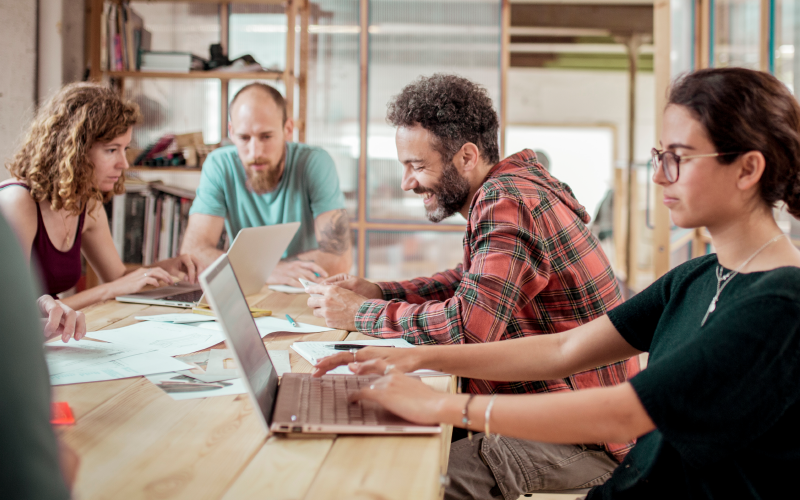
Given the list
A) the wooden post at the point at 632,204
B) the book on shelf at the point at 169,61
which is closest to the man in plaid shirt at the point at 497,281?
the book on shelf at the point at 169,61

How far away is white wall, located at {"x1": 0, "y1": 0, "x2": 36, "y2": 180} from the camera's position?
3.05 metres

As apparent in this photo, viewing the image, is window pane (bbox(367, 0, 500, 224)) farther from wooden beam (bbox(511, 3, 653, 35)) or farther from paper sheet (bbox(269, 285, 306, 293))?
paper sheet (bbox(269, 285, 306, 293))

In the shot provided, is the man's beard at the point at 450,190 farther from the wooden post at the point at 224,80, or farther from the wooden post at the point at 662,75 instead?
the wooden post at the point at 224,80

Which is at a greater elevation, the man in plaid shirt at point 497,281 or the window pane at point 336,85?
the window pane at point 336,85

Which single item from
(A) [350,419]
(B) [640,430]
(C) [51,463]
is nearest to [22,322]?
(C) [51,463]

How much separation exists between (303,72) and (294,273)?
7.38 ft

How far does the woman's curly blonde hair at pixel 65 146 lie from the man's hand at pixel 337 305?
89 centimetres

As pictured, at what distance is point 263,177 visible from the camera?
8.88 ft

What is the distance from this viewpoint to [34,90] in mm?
3352

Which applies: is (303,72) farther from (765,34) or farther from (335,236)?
(765,34)

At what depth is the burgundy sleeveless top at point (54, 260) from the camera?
1992 millimetres

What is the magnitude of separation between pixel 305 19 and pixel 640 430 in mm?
3854

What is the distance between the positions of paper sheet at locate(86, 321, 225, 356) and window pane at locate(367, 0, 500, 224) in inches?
109

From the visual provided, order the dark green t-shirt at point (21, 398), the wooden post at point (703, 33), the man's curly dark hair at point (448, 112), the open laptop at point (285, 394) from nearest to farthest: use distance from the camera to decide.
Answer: the dark green t-shirt at point (21, 398)
the open laptop at point (285, 394)
the man's curly dark hair at point (448, 112)
the wooden post at point (703, 33)
